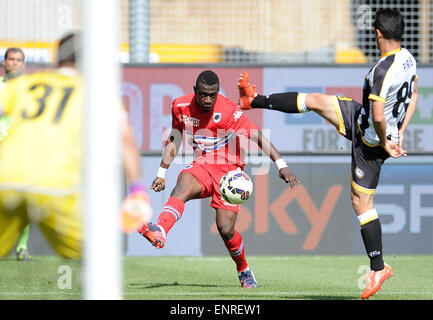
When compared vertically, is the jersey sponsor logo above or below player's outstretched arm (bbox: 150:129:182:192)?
above

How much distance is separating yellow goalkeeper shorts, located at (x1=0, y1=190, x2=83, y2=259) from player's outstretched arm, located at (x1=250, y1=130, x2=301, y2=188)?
3.13 m

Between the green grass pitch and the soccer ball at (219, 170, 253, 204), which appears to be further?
the soccer ball at (219, 170, 253, 204)

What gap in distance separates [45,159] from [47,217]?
0.31 metres

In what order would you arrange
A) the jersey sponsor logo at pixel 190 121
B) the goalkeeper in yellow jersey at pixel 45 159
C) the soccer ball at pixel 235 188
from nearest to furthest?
the goalkeeper in yellow jersey at pixel 45 159
the soccer ball at pixel 235 188
the jersey sponsor logo at pixel 190 121

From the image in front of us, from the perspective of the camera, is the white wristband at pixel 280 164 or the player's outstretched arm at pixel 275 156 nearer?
the player's outstretched arm at pixel 275 156

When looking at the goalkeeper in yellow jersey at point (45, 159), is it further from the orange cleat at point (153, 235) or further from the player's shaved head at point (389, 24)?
the player's shaved head at point (389, 24)

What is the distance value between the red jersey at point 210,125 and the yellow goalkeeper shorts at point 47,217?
12.6 feet

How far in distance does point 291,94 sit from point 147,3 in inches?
223

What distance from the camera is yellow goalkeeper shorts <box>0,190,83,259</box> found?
14.8 ft

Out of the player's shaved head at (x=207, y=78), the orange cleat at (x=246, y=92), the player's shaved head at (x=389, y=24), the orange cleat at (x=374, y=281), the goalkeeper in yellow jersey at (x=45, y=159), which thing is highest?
the player's shaved head at (x=389, y=24)

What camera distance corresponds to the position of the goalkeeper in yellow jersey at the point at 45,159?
4.47 meters

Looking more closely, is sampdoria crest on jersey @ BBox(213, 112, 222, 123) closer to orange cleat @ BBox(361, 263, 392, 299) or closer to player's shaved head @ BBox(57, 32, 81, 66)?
orange cleat @ BBox(361, 263, 392, 299)

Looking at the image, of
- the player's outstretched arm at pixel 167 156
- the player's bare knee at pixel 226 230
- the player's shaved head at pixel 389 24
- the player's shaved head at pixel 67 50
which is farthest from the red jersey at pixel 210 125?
the player's shaved head at pixel 67 50

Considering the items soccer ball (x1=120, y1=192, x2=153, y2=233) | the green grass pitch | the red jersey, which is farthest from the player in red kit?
soccer ball (x1=120, y1=192, x2=153, y2=233)
